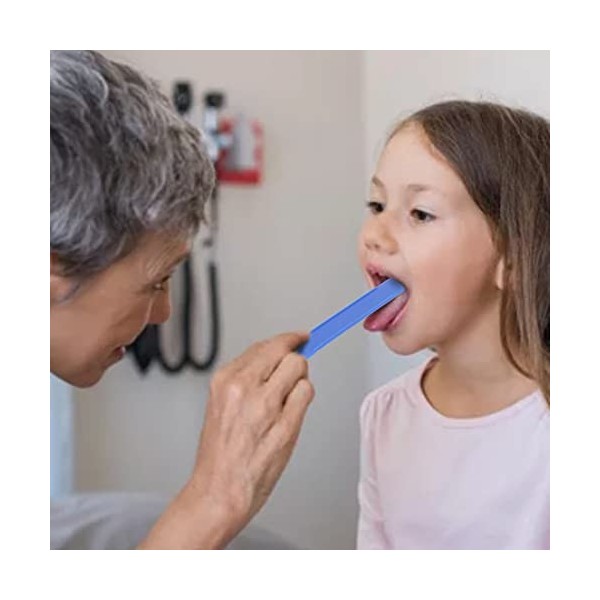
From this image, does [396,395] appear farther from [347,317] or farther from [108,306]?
[108,306]

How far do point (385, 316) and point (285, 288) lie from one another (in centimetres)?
9

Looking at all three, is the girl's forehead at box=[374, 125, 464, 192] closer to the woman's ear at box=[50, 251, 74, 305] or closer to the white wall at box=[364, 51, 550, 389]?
the white wall at box=[364, 51, 550, 389]

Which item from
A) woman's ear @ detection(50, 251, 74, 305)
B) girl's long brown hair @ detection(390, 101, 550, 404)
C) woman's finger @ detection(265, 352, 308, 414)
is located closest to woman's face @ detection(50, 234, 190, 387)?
woman's ear @ detection(50, 251, 74, 305)

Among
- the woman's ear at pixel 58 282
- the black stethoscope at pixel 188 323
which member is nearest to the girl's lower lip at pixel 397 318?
the black stethoscope at pixel 188 323

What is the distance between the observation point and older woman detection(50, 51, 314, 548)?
73 centimetres

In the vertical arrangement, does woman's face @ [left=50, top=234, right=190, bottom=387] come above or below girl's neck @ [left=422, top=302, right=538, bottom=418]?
above

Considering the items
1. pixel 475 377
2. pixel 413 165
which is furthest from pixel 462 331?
pixel 413 165

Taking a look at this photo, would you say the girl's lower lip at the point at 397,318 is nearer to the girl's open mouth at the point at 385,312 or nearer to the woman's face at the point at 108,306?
the girl's open mouth at the point at 385,312

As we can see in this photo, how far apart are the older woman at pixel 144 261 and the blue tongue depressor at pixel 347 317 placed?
16 millimetres

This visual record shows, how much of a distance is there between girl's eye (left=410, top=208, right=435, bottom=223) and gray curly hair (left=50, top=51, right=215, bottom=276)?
16 centimetres

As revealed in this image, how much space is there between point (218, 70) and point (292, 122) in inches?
2.9
